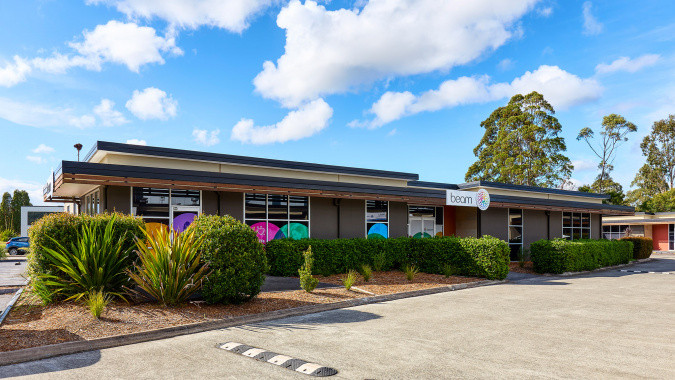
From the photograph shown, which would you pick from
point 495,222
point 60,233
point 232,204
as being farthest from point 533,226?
point 60,233

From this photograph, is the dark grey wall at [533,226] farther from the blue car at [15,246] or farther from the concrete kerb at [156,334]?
the blue car at [15,246]

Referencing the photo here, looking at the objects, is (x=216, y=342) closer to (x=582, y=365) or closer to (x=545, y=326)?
(x=582, y=365)

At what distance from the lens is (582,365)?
616cm

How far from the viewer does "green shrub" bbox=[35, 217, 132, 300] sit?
936 cm

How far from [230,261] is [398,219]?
12.5 m

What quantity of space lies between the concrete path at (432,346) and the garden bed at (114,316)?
68 centimetres

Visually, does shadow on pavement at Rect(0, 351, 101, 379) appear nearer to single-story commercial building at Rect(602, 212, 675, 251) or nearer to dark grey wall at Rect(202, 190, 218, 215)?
dark grey wall at Rect(202, 190, 218, 215)

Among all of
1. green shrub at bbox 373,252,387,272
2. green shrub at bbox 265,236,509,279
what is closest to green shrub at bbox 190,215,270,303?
green shrub at bbox 265,236,509,279

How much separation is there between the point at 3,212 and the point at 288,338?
199ft

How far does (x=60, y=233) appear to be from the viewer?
9.83m

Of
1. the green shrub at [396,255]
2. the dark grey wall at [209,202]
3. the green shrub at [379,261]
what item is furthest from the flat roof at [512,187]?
the dark grey wall at [209,202]

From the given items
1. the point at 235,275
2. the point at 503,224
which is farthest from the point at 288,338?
the point at 503,224

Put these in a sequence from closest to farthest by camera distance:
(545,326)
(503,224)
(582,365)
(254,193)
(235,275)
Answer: (582,365) → (545,326) → (235,275) → (254,193) → (503,224)

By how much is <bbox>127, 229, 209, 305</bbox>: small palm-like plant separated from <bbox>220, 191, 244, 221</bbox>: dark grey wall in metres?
6.34
